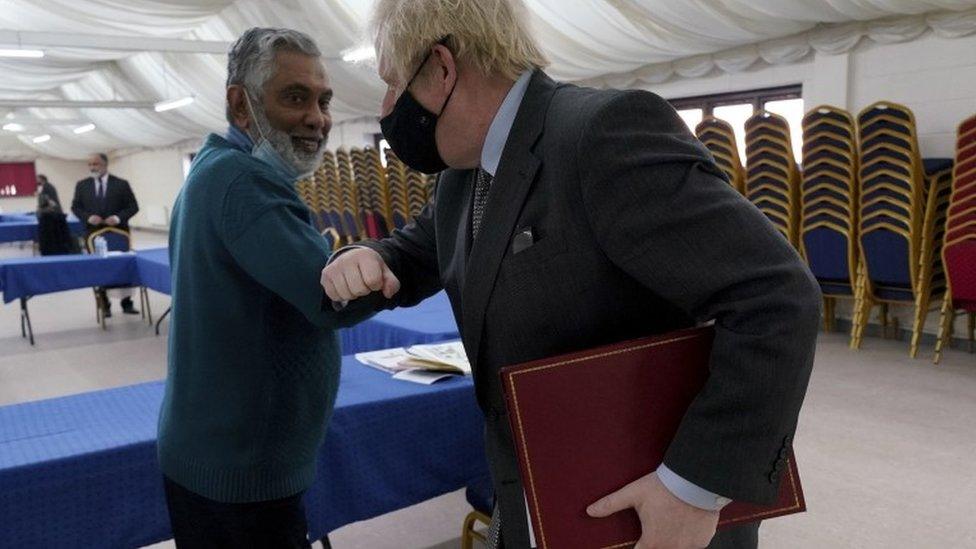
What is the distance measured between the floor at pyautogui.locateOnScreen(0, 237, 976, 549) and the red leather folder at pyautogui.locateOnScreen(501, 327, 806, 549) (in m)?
1.74

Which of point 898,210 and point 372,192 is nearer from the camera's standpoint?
point 898,210

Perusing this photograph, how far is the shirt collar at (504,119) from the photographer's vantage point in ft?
2.72

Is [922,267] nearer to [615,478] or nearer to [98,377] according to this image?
[615,478]

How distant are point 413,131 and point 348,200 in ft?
30.9

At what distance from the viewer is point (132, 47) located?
8828mm

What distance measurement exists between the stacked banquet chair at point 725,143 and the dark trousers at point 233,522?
4.55 metres

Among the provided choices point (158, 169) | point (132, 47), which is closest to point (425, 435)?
point (132, 47)

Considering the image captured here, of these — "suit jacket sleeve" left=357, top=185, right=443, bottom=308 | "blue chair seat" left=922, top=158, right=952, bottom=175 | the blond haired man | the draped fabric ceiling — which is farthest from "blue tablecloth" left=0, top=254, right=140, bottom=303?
"blue chair seat" left=922, top=158, right=952, bottom=175

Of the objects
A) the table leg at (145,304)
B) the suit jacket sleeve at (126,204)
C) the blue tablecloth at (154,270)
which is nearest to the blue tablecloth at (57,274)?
the blue tablecloth at (154,270)

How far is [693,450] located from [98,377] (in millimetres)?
4554

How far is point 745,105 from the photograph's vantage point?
6.40 m

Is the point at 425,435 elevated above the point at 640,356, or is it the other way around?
the point at 640,356

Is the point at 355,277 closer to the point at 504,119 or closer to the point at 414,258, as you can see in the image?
the point at 414,258

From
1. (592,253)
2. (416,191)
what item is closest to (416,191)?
(416,191)
